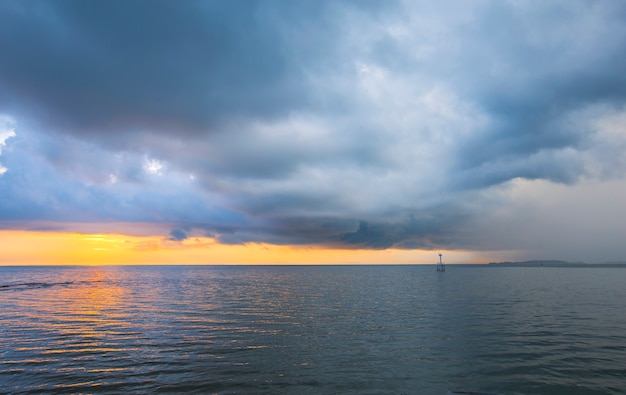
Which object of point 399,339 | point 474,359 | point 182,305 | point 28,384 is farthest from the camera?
point 182,305

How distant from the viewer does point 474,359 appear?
2445 cm

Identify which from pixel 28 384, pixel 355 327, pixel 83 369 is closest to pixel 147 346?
pixel 83 369

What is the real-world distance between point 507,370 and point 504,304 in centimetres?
3751

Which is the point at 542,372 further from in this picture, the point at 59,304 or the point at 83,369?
the point at 59,304

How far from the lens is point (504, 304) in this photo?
180 feet

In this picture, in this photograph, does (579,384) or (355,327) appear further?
(355,327)

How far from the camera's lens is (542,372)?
2159 cm

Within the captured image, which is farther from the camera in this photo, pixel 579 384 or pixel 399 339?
pixel 399 339

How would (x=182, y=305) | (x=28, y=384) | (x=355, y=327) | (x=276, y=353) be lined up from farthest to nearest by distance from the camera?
(x=182, y=305)
(x=355, y=327)
(x=276, y=353)
(x=28, y=384)

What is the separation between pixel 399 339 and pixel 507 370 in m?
9.71

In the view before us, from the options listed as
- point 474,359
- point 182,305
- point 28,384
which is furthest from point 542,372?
point 182,305

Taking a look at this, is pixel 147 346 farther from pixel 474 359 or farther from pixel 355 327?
pixel 474 359

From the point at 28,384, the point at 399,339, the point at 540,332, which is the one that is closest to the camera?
the point at 28,384

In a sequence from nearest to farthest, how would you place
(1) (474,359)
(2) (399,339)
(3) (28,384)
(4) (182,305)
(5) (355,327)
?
1. (3) (28,384)
2. (1) (474,359)
3. (2) (399,339)
4. (5) (355,327)
5. (4) (182,305)
